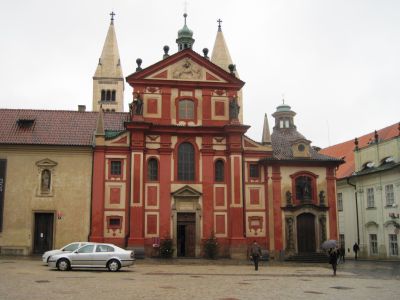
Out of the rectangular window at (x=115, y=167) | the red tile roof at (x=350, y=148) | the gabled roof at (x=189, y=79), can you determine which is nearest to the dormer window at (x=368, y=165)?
the red tile roof at (x=350, y=148)

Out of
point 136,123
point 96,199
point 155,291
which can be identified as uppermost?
point 136,123

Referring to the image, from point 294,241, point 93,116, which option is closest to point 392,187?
point 294,241

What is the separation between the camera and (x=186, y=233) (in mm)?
38938

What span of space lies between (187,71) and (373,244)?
22648 millimetres

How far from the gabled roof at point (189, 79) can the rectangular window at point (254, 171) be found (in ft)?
21.4

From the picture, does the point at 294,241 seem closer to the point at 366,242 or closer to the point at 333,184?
the point at 333,184

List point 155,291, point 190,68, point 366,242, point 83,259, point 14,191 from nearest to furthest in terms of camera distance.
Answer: point 155,291 → point 83,259 → point 14,191 → point 190,68 → point 366,242

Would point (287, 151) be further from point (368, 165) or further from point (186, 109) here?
point (368, 165)

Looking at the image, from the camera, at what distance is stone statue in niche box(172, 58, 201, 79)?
4059cm

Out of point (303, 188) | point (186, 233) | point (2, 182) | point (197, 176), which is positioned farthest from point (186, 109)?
point (2, 182)

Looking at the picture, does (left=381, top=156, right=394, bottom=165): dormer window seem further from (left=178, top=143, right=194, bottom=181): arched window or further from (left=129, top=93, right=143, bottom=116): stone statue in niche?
(left=129, top=93, right=143, bottom=116): stone statue in niche

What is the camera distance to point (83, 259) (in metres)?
25.4

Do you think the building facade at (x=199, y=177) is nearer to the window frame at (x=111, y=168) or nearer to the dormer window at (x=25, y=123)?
the window frame at (x=111, y=168)

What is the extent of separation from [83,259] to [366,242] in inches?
1176
